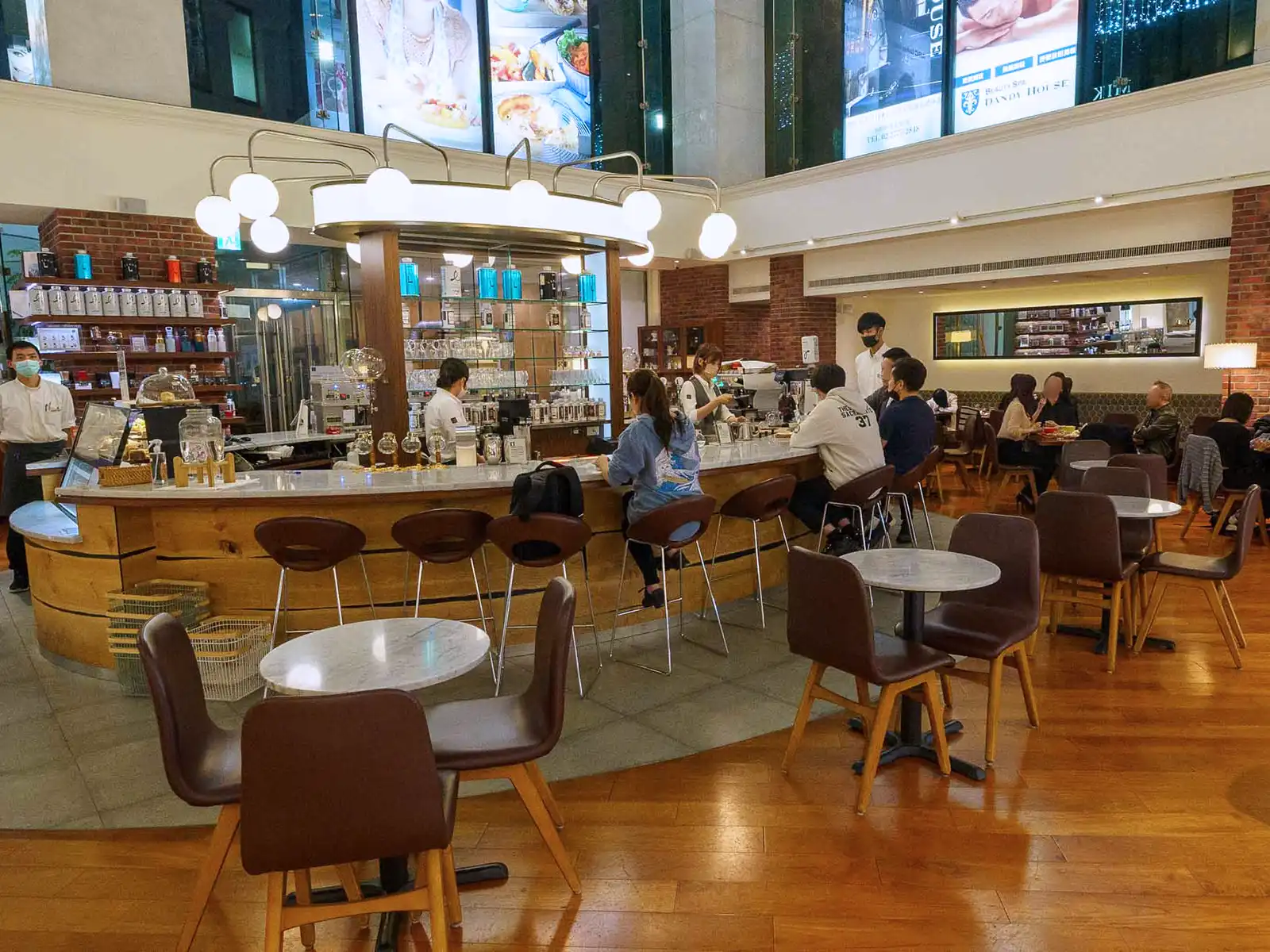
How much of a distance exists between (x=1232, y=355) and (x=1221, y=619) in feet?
15.5

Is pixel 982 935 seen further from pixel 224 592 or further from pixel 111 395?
pixel 111 395

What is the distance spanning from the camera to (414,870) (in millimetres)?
2709

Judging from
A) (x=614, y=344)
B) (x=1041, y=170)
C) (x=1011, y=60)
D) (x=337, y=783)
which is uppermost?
(x=1011, y=60)

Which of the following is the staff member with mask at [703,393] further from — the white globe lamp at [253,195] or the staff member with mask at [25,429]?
the staff member with mask at [25,429]

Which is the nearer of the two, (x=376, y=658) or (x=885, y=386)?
(x=376, y=658)

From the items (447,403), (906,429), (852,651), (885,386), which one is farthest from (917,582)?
(885,386)

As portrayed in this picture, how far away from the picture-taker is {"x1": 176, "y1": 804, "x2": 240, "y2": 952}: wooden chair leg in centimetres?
226

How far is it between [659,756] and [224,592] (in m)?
2.47

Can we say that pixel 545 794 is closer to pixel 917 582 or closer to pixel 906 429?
pixel 917 582

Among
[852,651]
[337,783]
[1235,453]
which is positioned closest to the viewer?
[337,783]

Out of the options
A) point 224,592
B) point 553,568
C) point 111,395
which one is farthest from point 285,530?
point 111,395

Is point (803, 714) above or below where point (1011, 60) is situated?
below

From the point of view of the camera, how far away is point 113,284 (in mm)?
7359

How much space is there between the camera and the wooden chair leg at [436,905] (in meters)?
2.08
